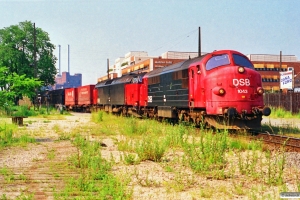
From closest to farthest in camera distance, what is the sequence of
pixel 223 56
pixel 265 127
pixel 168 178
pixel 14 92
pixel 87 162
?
pixel 168 178, pixel 87 162, pixel 14 92, pixel 223 56, pixel 265 127

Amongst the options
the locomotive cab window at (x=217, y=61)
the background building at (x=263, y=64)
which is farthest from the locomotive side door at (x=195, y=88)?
the background building at (x=263, y=64)

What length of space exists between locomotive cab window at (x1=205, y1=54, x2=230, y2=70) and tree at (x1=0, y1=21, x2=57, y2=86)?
156 ft

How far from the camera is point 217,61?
591 inches

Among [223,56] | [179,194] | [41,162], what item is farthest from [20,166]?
[223,56]

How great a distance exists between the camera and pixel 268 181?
6945mm

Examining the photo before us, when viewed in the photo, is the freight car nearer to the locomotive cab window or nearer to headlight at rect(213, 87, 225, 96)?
the locomotive cab window

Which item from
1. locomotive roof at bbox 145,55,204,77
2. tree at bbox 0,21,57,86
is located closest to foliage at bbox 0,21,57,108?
tree at bbox 0,21,57,86

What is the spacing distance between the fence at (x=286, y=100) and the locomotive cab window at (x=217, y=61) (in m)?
17.9

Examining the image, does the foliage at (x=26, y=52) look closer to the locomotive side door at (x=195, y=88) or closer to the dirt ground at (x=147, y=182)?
the locomotive side door at (x=195, y=88)

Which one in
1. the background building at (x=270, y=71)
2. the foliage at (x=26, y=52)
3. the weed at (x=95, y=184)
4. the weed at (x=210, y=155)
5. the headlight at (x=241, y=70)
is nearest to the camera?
the weed at (x=95, y=184)

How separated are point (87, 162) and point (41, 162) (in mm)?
1532

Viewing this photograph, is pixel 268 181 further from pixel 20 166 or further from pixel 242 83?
pixel 242 83

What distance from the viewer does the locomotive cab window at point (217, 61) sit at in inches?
585

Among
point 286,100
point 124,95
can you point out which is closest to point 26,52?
point 124,95
